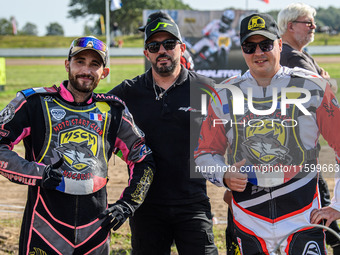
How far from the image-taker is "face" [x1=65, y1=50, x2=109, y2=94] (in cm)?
317

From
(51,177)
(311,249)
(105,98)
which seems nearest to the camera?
(311,249)

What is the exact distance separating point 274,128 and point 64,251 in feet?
5.39

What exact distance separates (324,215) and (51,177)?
5.81 ft

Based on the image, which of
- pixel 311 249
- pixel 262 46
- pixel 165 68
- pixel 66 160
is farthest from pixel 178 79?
pixel 311 249

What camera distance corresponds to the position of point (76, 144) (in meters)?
3.09

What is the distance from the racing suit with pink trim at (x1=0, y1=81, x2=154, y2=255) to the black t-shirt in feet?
1.74

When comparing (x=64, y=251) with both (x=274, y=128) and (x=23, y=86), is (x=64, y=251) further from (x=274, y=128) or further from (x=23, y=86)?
(x=23, y=86)

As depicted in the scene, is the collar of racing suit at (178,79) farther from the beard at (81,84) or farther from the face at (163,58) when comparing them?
the beard at (81,84)

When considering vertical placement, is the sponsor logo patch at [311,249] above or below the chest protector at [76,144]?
below

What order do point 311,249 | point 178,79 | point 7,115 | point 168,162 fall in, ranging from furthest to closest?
point 178,79 < point 168,162 < point 7,115 < point 311,249

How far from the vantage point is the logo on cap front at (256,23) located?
2.95 m

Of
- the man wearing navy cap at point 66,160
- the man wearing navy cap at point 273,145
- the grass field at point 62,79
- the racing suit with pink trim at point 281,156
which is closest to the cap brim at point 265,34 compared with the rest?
the man wearing navy cap at point 273,145

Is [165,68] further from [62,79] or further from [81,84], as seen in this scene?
[62,79]

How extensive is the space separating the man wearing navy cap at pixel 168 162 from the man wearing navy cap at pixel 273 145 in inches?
27.1
